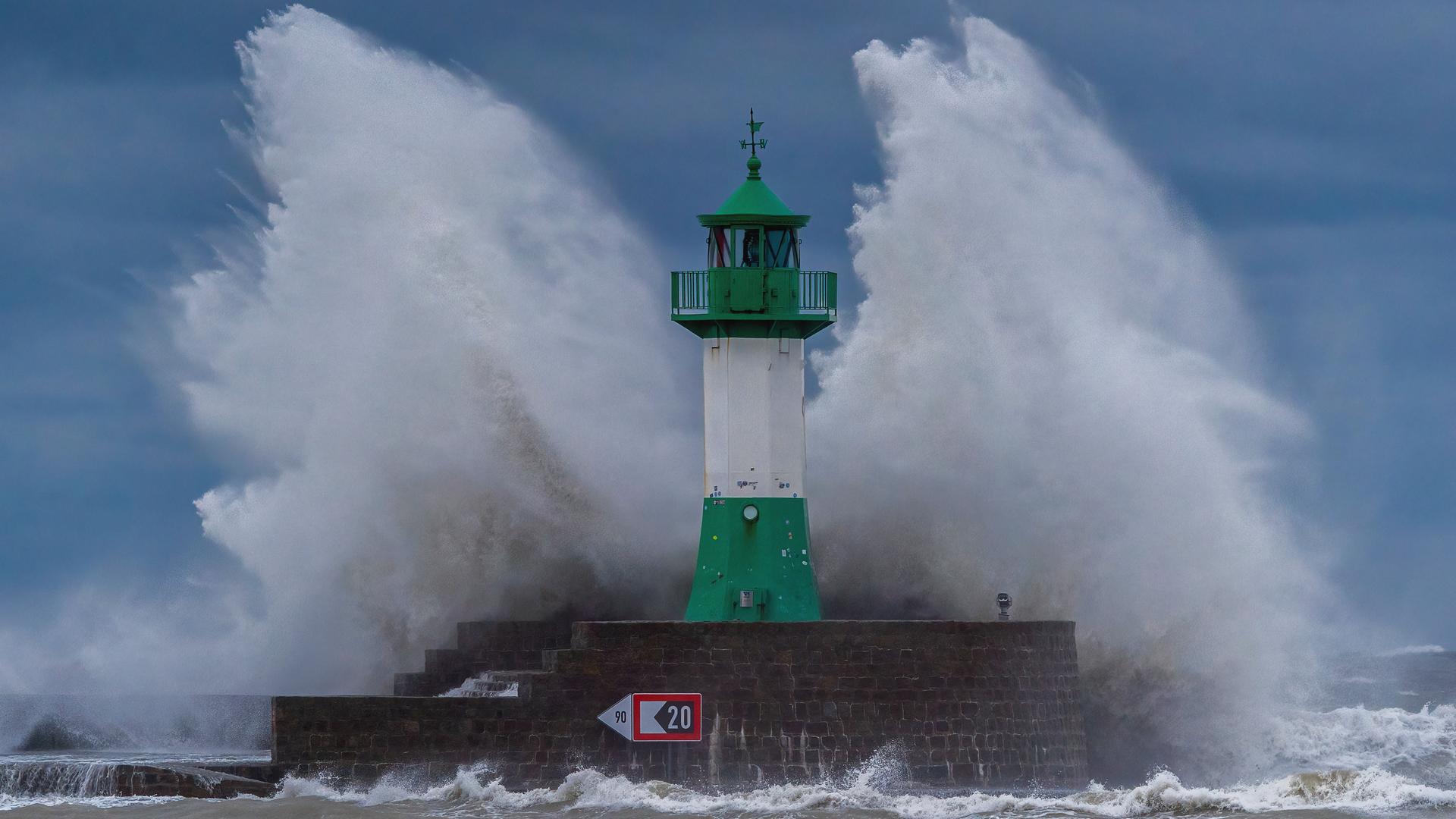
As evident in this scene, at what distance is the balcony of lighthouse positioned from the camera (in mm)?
24828

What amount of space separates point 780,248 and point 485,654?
551 cm

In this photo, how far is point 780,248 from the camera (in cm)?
2512

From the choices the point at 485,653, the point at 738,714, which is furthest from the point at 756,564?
the point at 485,653

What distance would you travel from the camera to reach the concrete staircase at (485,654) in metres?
25.8

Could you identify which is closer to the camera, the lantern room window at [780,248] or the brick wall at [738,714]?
the brick wall at [738,714]

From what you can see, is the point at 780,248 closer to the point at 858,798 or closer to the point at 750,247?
the point at 750,247

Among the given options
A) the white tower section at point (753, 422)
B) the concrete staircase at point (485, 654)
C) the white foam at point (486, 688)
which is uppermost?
the white tower section at point (753, 422)

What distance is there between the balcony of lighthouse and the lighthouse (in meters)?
0.01

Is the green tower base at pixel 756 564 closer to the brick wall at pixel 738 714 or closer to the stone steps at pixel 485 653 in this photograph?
the brick wall at pixel 738 714

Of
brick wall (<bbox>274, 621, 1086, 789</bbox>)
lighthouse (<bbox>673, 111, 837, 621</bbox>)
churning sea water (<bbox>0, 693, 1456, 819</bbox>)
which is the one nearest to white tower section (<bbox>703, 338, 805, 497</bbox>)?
lighthouse (<bbox>673, 111, 837, 621</bbox>)

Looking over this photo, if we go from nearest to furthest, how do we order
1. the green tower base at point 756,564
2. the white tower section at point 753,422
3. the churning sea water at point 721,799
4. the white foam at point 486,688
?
the churning sea water at point 721,799 < the white foam at point 486,688 < the green tower base at point 756,564 < the white tower section at point 753,422

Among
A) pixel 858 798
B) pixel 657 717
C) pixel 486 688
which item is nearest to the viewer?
pixel 858 798

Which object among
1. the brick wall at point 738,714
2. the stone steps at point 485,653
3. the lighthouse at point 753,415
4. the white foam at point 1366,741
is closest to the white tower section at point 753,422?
the lighthouse at point 753,415

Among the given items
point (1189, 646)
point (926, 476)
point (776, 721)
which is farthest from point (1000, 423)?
point (776, 721)
